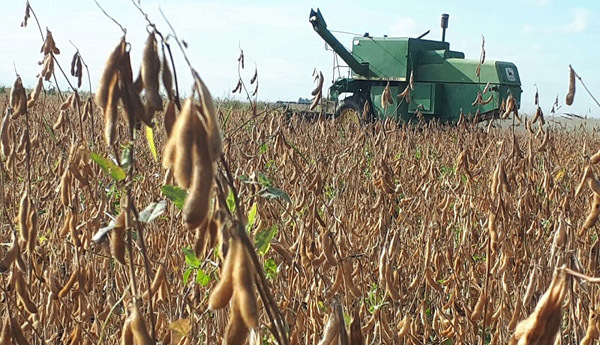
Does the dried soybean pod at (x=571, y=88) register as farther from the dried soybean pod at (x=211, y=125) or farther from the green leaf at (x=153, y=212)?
the dried soybean pod at (x=211, y=125)

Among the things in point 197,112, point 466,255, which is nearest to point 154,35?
point 197,112

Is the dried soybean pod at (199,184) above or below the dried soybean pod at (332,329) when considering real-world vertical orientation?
above

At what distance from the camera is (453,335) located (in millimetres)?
1930

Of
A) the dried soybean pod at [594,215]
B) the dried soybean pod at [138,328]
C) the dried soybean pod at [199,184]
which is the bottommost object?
the dried soybean pod at [138,328]

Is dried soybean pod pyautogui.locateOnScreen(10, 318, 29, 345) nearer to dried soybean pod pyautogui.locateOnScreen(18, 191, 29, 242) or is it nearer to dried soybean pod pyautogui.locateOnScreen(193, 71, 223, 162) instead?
dried soybean pod pyautogui.locateOnScreen(18, 191, 29, 242)

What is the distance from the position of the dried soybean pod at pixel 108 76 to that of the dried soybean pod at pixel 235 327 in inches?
11.1

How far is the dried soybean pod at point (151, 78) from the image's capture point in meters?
0.72

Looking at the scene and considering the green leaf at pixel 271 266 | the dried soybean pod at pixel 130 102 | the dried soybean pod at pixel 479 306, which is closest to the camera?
the dried soybean pod at pixel 130 102

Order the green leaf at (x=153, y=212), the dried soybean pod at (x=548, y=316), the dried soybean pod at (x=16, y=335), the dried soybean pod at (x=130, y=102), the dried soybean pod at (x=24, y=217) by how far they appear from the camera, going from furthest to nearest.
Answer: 1. the dried soybean pod at (x=24, y=217)
2. the dried soybean pod at (x=16, y=335)
3. the green leaf at (x=153, y=212)
4. the dried soybean pod at (x=130, y=102)
5. the dried soybean pod at (x=548, y=316)

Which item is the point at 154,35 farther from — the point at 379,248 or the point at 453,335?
the point at 453,335

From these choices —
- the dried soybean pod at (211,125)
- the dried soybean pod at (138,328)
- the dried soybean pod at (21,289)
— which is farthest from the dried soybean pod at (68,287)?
the dried soybean pod at (211,125)

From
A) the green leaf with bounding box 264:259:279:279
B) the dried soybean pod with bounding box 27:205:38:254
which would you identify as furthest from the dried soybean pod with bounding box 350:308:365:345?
the dried soybean pod with bounding box 27:205:38:254

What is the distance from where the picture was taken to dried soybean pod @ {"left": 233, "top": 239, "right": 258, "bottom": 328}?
1.88 feet

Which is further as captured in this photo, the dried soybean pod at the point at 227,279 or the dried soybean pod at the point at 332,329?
the dried soybean pod at the point at 332,329
